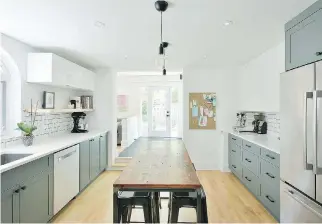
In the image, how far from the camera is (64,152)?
358 centimetres

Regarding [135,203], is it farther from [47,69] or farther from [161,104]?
[161,104]

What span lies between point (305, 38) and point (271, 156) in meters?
1.53

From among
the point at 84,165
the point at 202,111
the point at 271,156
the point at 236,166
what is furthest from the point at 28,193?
the point at 202,111

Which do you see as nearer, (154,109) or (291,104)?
(291,104)

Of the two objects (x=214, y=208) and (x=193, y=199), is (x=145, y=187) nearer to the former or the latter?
(x=193, y=199)

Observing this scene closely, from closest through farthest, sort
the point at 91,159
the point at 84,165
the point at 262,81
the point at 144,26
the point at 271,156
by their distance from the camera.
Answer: the point at 144,26
the point at 271,156
the point at 84,165
the point at 262,81
the point at 91,159

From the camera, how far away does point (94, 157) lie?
199 inches

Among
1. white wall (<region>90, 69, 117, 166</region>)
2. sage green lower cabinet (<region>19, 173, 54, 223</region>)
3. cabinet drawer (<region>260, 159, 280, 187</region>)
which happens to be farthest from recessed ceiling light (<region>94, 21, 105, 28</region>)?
white wall (<region>90, 69, 117, 166</region>)

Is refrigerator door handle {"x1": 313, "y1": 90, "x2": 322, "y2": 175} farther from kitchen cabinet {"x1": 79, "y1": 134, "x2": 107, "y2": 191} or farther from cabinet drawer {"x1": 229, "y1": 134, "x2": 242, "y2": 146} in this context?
kitchen cabinet {"x1": 79, "y1": 134, "x2": 107, "y2": 191}

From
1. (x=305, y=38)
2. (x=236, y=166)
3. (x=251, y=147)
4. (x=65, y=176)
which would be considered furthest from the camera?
(x=236, y=166)

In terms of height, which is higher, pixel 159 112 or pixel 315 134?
pixel 159 112

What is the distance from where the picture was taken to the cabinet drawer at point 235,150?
16.6 ft

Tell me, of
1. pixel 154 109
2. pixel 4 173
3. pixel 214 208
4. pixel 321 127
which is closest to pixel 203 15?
pixel 321 127

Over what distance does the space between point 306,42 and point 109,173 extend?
15.2 ft
